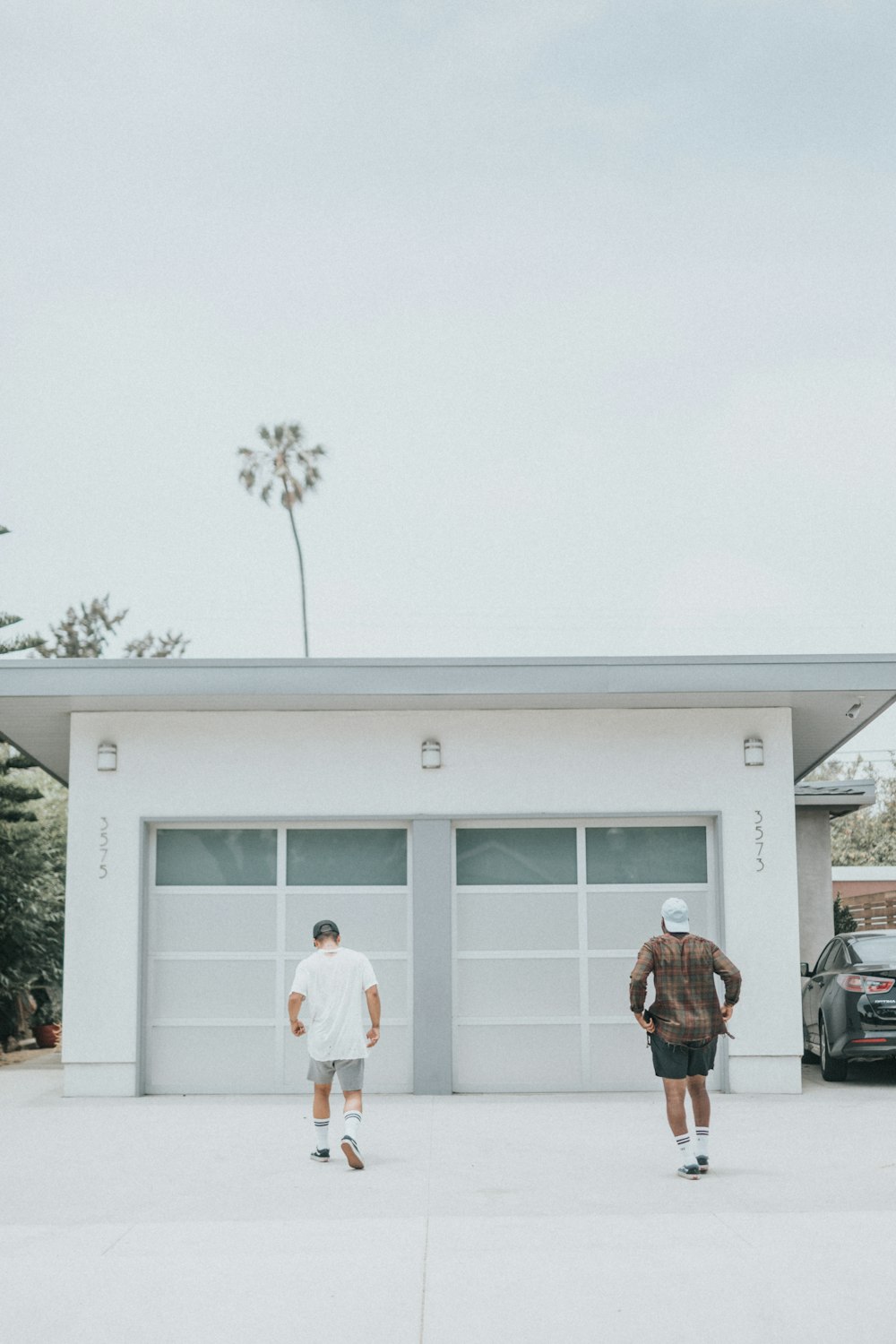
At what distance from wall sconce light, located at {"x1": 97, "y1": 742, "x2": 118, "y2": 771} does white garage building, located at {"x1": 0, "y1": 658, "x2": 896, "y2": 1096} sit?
4 cm

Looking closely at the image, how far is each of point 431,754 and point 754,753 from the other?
9.50 feet

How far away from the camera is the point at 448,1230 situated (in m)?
7.28

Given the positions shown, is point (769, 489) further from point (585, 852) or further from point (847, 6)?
point (585, 852)

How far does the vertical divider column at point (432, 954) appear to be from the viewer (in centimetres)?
1292

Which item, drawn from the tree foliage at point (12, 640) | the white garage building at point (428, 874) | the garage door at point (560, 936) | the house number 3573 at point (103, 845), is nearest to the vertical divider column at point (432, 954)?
the white garage building at point (428, 874)

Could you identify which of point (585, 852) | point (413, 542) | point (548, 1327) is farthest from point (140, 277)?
point (548, 1327)

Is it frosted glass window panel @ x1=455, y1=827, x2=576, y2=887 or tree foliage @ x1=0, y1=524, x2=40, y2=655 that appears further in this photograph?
tree foliage @ x1=0, y1=524, x2=40, y2=655

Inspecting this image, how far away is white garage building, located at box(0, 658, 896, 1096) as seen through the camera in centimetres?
1305

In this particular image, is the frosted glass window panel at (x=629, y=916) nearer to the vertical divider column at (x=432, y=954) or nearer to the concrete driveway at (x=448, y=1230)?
the vertical divider column at (x=432, y=954)

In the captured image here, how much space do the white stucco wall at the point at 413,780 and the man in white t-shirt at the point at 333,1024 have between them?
3.80m

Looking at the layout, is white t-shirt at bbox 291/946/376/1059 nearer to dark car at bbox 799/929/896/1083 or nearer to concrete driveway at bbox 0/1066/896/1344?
concrete driveway at bbox 0/1066/896/1344

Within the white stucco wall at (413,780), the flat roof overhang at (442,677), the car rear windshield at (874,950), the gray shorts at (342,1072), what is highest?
the flat roof overhang at (442,677)

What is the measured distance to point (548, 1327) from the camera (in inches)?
224

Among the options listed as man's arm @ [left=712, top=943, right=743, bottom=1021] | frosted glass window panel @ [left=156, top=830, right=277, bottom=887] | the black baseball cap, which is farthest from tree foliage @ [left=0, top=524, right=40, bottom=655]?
man's arm @ [left=712, top=943, right=743, bottom=1021]
